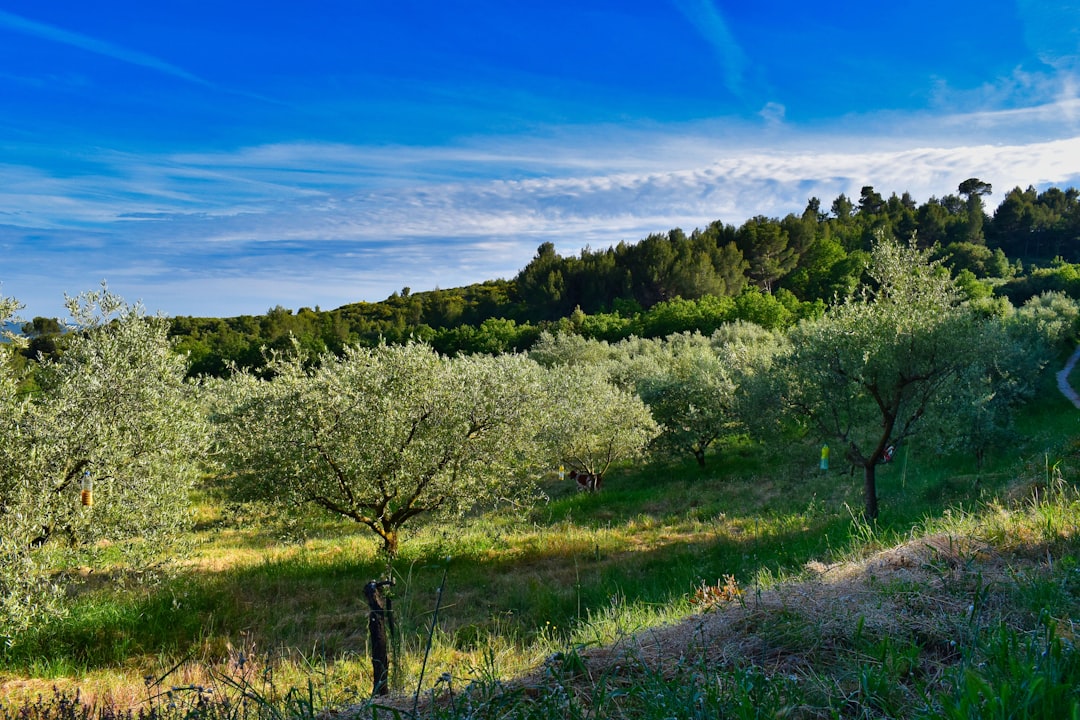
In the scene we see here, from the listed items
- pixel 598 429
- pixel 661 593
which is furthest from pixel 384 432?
pixel 598 429

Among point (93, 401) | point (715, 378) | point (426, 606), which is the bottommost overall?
point (426, 606)

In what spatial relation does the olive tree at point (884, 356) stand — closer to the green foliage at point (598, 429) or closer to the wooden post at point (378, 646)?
the wooden post at point (378, 646)

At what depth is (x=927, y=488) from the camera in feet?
62.0

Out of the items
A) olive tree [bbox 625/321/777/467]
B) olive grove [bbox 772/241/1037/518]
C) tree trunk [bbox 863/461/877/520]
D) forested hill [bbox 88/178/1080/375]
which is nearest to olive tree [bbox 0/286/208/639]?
olive grove [bbox 772/241/1037/518]

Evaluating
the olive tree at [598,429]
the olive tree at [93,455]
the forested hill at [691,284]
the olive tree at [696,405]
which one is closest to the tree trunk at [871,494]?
the olive tree at [696,405]

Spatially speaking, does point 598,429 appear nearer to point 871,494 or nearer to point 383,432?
point 871,494

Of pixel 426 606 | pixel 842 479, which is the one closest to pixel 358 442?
pixel 426 606

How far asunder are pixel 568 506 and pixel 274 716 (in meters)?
22.7

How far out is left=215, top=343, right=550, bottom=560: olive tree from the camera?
13703mm

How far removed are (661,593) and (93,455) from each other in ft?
34.3

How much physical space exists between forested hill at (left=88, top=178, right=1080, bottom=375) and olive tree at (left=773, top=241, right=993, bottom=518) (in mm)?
52860

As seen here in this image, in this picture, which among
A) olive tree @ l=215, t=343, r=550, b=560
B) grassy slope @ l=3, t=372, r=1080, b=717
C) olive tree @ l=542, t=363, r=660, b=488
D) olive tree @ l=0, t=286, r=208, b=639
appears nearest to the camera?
grassy slope @ l=3, t=372, r=1080, b=717

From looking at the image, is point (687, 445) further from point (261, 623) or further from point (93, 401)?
point (93, 401)

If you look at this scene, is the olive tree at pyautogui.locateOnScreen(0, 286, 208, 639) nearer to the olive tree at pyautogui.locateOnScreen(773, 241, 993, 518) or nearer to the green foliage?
the olive tree at pyautogui.locateOnScreen(773, 241, 993, 518)
